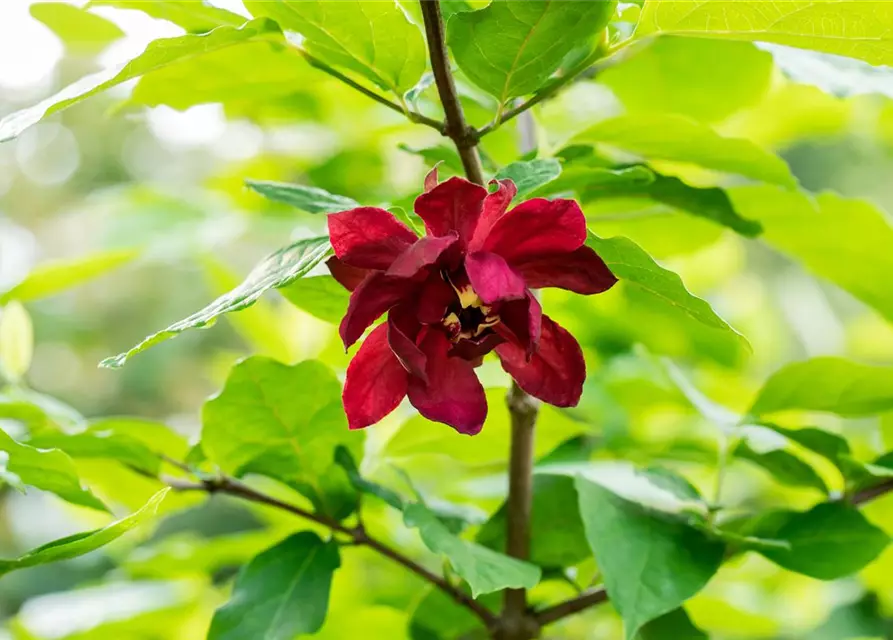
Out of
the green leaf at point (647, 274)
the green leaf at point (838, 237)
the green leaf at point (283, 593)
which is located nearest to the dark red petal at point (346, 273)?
the green leaf at point (647, 274)

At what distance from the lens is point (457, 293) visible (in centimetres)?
41

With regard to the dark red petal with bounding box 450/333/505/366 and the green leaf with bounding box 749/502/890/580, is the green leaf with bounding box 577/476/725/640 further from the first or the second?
the dark red petal with bounding box 450/333/505/366

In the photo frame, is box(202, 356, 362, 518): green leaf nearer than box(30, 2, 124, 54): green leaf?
Yes

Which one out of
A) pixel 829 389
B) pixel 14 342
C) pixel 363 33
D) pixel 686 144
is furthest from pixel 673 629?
pixel 14 342

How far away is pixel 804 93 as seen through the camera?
110 cm

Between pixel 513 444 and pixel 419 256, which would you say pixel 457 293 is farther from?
pixel 513 444

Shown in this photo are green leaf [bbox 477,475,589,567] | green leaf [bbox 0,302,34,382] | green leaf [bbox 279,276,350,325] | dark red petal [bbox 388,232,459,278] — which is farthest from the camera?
green leaf [bbox 0,302,34,382]

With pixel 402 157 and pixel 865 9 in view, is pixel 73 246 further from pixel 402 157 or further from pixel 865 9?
pixel 865 9

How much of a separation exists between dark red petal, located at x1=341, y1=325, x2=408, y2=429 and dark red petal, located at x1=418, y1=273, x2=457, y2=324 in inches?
1.2

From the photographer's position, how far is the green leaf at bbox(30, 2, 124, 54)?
0.67 m

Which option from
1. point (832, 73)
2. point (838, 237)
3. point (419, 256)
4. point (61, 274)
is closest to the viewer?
point (419, 256)

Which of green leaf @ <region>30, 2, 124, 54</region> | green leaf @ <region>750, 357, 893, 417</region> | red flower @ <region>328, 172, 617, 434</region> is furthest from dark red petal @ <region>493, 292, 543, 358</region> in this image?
green leaf @ <region>30, 2, 124, 54</region>

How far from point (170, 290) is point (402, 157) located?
10.5 feet

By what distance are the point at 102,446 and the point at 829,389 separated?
500 mm
